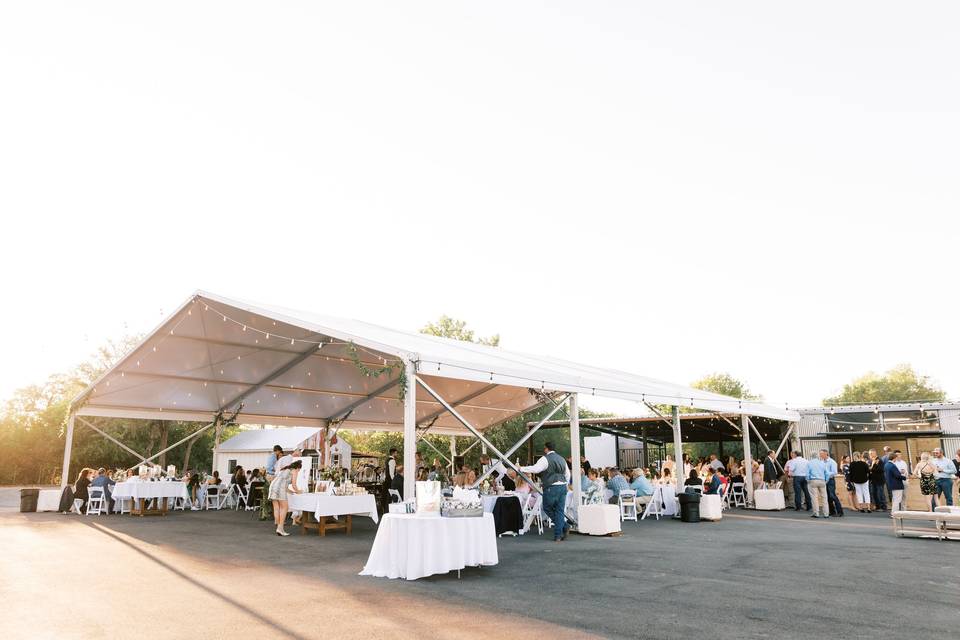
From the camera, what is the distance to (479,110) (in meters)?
12.8

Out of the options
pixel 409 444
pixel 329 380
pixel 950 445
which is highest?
pixel 329 380

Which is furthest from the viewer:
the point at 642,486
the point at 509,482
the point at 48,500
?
the point at 48,500

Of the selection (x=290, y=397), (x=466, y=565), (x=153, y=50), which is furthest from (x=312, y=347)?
(x=466, y=565)

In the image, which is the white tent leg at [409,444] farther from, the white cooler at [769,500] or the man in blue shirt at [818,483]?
the white cooler at [769,500]

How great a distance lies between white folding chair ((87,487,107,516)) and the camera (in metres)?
12.5

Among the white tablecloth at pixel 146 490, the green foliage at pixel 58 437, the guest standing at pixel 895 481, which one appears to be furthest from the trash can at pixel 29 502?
the guest standing at pixel 895 481

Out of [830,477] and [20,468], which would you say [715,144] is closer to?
[830,477]

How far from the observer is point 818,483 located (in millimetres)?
12602

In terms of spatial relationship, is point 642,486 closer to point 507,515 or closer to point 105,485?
point 507,515

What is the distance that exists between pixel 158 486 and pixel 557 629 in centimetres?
1097

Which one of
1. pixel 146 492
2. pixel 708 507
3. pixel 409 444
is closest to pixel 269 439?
pixel 146 492

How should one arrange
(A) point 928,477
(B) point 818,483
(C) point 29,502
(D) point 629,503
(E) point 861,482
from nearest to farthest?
(A) point 928,477 < (D) point 629,503 < (B) point 818,483 < (C) point 29,502 < (E) point 861,482

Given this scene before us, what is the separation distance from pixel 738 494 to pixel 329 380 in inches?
426

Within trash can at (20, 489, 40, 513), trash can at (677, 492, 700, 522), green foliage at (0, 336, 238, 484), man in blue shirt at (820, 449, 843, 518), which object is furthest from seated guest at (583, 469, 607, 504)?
green foliage at (0, 336, 238, 484)
